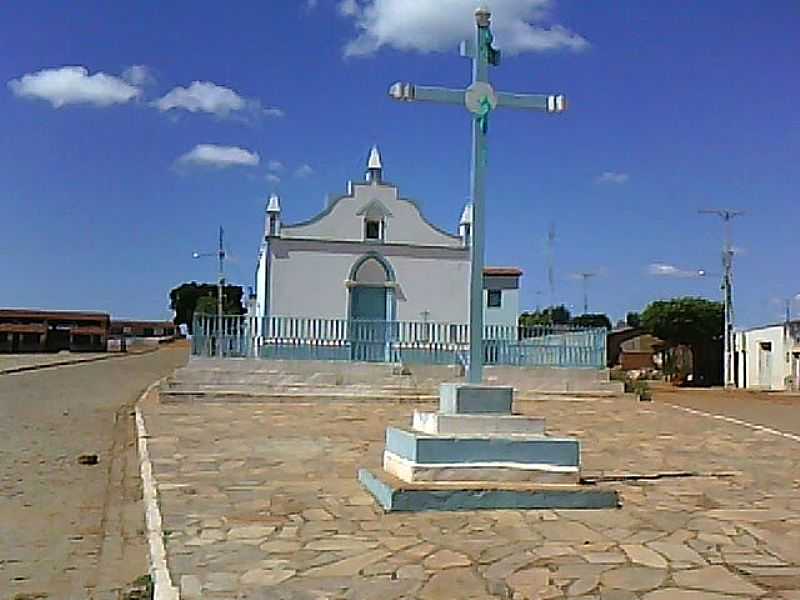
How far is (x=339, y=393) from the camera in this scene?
62.7 feet

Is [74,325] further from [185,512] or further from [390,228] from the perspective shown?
[185,512]

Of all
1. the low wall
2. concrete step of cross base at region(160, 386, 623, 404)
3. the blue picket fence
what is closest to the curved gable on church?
the blue picket fence

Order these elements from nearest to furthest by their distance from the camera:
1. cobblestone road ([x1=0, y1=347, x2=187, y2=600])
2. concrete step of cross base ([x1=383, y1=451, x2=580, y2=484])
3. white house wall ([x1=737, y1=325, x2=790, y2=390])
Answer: cobblestone road ([x1=0, y1=347, x2=187, y2=600])
concrete step of cross base ([x1=383, y1=451, x2=580, y2=484])
white house wall ([x1=737, y1=325, x2=790, y2=390])

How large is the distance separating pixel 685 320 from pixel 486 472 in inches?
1729

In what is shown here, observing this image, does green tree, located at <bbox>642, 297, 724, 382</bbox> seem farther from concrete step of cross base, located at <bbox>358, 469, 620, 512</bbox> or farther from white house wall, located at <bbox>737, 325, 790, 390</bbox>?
concrete step of cross base, located at <bbox>358, 469, 620, 512</bbox>

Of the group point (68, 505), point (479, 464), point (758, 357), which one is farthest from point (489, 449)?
point (758, 357)

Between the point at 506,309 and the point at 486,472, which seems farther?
the point at 506,309

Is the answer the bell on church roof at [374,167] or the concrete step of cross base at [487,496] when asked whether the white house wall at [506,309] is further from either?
the concrete step of cross base at [487,496]

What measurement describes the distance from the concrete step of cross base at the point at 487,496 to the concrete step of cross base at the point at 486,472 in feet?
0.24

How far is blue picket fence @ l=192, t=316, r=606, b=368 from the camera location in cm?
2025

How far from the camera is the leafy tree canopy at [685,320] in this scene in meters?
48.7

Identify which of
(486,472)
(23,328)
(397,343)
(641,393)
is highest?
(23,328)

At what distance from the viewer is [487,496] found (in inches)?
284

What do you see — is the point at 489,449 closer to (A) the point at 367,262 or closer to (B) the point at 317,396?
(B) the point at 317,396
